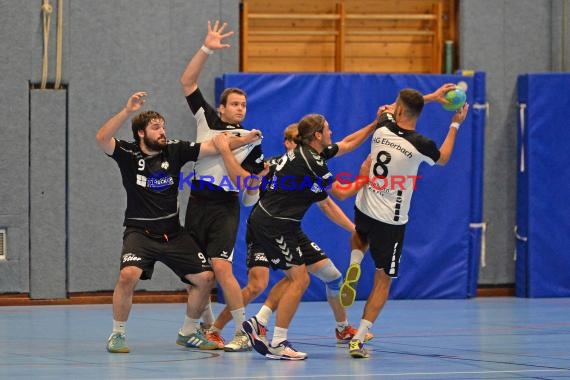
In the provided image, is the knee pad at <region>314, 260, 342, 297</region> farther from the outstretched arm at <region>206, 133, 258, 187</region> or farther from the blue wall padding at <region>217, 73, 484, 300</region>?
the blue wall padding at <region>217, 73, 484, 300</region>

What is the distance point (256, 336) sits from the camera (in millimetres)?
7941

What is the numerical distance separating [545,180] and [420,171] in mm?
1664

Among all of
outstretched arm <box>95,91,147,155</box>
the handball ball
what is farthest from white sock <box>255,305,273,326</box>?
the handball ball

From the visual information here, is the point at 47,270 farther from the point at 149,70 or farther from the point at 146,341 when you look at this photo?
the point at 146,341

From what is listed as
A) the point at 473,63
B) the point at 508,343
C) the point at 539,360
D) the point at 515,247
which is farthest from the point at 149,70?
the point at 539,360

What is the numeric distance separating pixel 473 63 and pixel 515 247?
249 centimetres

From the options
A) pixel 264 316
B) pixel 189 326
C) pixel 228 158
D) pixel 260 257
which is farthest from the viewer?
pixel 260 257

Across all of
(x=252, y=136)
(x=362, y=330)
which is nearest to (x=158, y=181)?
(x=252, y=136)

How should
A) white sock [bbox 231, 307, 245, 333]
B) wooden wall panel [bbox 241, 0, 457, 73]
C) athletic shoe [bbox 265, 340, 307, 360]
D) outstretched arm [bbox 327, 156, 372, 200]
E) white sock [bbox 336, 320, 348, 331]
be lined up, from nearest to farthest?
1. athletic shoe [bbox 265, 340, 307, 360]
2. white sock [bbox 231, 307, 245, 333]
3. outstretched arm [bbox 327, 156, 372, 200]
4. white sock [bbox 336, 320, 348, 331]
5. wooden wall panel [bbox 241, 0, 457, 73]

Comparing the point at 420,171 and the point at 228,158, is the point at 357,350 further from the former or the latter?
the point at 420,171

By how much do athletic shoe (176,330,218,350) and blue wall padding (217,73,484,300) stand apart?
4204 millimetres

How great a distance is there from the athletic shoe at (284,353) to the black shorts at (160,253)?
992 mm

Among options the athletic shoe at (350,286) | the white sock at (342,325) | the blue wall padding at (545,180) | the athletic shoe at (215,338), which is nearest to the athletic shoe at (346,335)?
the white sock at (342,325)

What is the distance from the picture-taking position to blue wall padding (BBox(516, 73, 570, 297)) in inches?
536
